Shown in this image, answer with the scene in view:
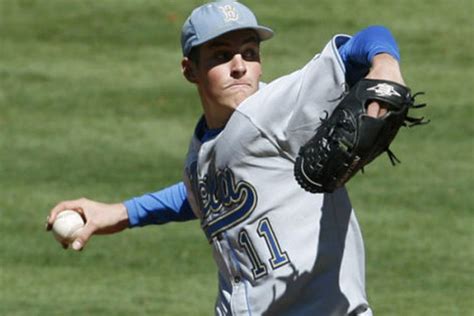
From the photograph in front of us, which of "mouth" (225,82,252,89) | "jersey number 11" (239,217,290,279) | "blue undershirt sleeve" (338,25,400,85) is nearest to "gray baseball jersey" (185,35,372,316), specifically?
"jersey number 11" (239,217,290,279)

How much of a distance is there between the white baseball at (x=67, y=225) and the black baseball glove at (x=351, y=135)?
1315 mm

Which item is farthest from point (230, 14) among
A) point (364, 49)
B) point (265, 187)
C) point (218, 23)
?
point (364, 49)

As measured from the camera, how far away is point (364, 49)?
4000 mm

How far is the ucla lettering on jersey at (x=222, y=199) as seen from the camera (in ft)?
14.9

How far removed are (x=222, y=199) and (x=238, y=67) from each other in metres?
0.48

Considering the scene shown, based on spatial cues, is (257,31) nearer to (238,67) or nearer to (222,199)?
(238,67)

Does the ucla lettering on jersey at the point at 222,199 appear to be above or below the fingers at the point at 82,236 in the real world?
below

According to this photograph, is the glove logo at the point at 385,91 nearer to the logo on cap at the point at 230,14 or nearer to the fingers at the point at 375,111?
the fingers at the point at 375,111

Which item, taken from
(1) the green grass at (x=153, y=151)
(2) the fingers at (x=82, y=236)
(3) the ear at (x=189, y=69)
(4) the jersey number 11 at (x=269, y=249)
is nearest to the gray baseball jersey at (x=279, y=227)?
(4) the jersey number 11 at (x=269, y=249)

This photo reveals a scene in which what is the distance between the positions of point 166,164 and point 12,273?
206 centimetres

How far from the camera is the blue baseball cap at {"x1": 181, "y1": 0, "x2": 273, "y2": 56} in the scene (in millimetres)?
4590

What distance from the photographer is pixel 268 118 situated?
172 inches

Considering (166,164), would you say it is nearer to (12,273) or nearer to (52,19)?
(12,273)

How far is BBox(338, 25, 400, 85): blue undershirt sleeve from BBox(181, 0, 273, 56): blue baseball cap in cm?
53
